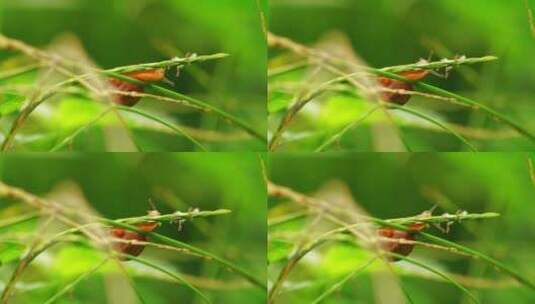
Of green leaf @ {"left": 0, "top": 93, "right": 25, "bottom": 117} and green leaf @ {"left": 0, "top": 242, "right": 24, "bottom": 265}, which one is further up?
green leaf @ {"left": 0, "top": 93, "right": 25, "bottom": 117}

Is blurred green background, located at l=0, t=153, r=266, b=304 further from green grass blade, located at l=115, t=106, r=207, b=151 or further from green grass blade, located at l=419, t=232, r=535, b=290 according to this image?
green grass blade, located at l=419, t=232, r=535, b=290

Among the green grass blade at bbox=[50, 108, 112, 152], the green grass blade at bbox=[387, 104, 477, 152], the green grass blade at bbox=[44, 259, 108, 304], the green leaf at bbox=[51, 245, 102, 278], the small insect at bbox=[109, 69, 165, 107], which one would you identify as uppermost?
the small insect at bbox=[109, 69, 165, 107]

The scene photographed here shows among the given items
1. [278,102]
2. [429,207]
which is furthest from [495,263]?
[278,102]

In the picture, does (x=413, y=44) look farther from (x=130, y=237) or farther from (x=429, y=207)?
(x=130, y=237)

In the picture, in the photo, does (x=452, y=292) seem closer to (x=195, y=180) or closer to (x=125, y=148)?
(x=195, y=180)

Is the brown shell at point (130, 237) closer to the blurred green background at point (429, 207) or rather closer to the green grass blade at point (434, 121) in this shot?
the blurred green background at point (429, 207)

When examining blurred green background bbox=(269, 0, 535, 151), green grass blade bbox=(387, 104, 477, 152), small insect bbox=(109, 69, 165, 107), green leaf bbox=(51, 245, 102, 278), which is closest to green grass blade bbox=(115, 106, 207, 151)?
small insect bbox=(109, 69, 165, 107)

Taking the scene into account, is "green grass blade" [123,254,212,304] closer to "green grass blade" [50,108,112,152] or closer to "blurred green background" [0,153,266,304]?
"blurred green background" [0,153,266,304]
